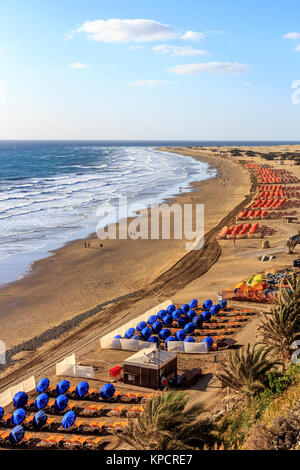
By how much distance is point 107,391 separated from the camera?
60.3 ft

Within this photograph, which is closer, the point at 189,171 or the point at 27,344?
the point at 27,344

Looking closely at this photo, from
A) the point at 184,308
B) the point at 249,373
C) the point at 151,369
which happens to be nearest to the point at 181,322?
the point at 184,308

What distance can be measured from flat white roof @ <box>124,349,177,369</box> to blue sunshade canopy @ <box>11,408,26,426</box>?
4923 millimetres

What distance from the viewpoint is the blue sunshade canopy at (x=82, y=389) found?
61.3 ft

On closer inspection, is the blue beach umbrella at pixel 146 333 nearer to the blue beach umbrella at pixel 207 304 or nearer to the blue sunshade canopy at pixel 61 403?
the blue beach umbrella at pixel 207 304

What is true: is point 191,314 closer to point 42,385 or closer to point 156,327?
point 156,327

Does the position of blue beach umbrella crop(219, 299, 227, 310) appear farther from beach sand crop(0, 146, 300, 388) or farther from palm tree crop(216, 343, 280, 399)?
palm tree crop(216, 343, 280, 399)

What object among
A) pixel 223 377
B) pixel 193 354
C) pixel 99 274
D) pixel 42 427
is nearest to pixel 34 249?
pixel 99 274

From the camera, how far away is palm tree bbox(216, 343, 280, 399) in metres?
14.9

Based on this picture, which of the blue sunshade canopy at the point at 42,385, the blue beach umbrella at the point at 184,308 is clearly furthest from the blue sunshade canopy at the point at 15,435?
the blue beach umbrella at the point at 184,308

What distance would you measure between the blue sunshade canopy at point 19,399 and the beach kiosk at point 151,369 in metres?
4.43

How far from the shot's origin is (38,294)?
3158cm

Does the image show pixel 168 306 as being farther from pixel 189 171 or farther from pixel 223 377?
pixel 189 171

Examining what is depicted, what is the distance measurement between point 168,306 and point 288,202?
42386mm
